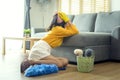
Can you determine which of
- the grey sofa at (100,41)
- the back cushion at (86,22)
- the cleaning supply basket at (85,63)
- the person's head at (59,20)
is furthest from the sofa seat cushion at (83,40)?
the back cushion at (86,22)

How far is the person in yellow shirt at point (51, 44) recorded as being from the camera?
2765 millimetres

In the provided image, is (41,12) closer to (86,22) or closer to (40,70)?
(86,22)

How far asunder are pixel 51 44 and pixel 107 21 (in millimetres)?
1512

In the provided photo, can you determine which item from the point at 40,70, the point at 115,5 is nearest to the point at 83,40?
the point at 40,70

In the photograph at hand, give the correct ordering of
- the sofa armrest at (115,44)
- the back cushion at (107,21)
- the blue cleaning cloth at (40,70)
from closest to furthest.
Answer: the blue cleaning cloth at (40,70) < the sofa armrest at (115,44) < the back cushion at (107,21)

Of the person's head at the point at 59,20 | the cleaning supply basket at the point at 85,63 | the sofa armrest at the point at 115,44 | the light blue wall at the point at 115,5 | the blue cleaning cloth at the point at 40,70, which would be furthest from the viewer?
the light blue wall at the point at 115,5

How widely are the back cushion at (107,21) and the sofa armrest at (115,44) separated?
52cm

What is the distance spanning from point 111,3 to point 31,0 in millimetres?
2177

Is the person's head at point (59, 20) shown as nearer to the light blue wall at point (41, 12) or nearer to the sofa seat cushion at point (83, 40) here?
the sofa seat cushion at point (83, 40)

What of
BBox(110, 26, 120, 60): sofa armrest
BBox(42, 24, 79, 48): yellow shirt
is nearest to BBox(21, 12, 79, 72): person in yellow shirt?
BBox(42, 24, 79, 48): yellow shirt

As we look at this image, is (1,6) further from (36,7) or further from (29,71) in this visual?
(29,71)

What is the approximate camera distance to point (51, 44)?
9.73 ft

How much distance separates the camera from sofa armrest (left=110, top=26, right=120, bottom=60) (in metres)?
3.37

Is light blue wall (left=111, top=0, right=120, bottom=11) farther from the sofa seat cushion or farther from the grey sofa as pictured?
the sofa seat cushion
